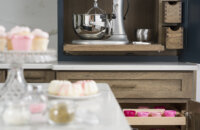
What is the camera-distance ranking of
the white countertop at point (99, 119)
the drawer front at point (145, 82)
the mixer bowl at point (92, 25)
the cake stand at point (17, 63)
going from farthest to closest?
the mixer bowl at point (92, 25) < the drawer front at point (145, 82) < the cake stand at point (17, 63) < the white countertop at point (99, 119)

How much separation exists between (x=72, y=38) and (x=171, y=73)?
2.93ft

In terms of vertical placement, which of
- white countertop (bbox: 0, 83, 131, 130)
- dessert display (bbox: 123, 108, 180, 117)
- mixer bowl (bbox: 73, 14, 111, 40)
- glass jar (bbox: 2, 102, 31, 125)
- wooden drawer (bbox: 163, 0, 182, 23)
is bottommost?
dessert display (bbox: 123, 108, 180, 117)

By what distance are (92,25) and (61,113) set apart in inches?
71.0

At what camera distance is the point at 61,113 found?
95 cm

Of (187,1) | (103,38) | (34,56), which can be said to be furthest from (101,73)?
(34,56)

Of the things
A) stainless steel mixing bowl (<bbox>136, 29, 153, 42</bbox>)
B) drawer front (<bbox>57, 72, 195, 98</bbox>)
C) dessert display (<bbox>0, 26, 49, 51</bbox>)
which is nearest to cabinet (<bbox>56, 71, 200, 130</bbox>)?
drawer front (<bbox>57, 72, 195, 98</bbox>)

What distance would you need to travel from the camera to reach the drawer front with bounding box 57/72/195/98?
8.38 feet

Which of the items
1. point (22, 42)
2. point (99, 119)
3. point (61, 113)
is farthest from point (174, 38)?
point (61, 113)

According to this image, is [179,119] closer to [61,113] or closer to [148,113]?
[148,113]

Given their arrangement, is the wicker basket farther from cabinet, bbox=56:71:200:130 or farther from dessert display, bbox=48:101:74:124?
dessert display, bbox=48:101:74:124

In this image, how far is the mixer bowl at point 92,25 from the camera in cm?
269

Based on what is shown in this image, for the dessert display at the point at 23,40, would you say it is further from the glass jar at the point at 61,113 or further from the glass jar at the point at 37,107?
the glass jar at the point at 61,113

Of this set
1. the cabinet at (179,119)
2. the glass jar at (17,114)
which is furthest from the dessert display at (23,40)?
the cabinet at (179,119)

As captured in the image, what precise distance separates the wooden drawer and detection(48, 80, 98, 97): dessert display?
1508mm
